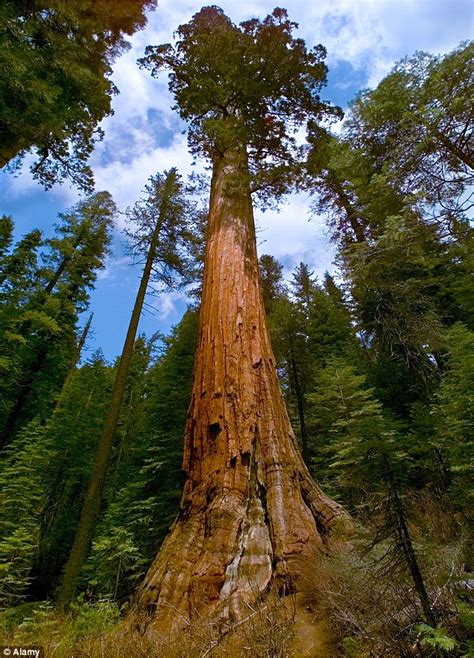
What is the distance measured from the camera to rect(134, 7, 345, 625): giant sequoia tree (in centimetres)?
327

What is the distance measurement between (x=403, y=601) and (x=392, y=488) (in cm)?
68

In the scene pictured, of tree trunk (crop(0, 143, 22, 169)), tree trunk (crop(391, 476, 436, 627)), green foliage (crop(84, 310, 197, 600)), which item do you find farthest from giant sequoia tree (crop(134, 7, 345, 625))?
tree trunk (crop(0, 143, 22, 169))

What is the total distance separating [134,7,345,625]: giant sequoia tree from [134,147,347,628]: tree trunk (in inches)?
0.5

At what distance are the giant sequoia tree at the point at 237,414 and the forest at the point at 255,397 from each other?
0.03m

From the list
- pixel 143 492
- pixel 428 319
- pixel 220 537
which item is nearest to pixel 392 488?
pixel 220 537

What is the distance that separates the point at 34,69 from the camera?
19.4 feet

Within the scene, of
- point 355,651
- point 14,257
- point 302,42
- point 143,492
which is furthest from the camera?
point 14,257

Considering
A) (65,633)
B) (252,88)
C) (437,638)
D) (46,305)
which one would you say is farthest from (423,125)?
(46,305)

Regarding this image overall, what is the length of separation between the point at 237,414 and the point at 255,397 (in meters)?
0.35

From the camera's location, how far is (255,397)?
14.7 feet

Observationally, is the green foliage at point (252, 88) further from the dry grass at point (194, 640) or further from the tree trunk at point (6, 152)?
the dry grass at point (194, 640)

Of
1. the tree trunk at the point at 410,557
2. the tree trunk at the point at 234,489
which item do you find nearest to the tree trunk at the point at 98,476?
the tree trunk at the point at 234,489

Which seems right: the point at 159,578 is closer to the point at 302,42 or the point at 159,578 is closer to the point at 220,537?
the point at 220,537

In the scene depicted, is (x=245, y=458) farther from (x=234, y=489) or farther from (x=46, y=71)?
(x=46, y=71)
